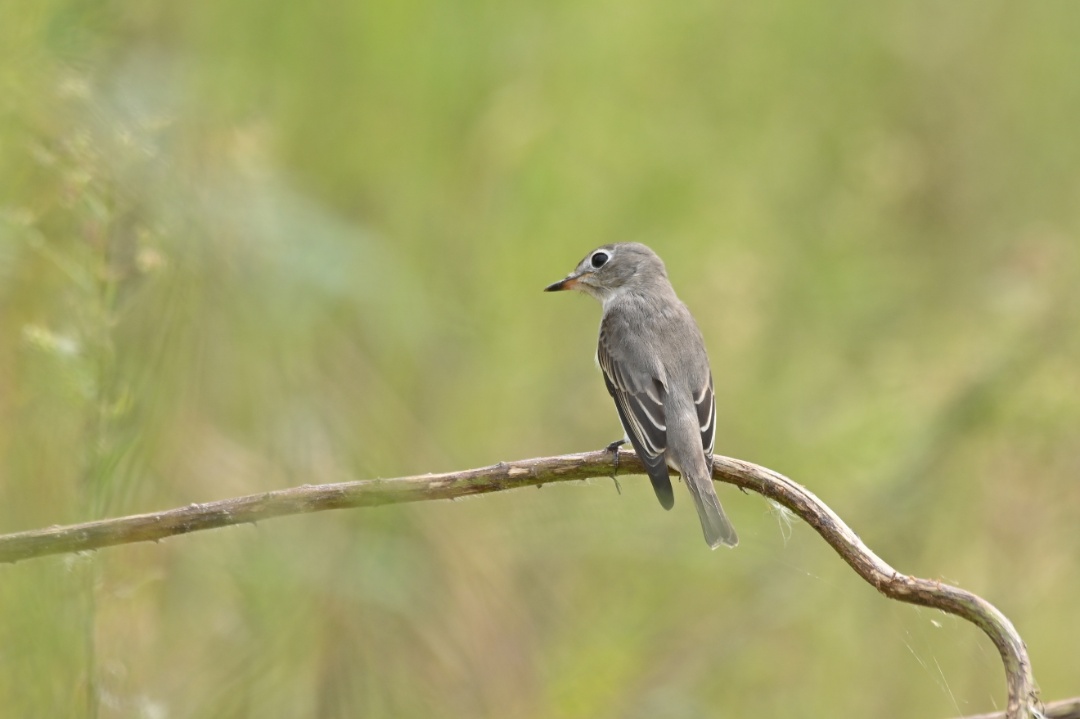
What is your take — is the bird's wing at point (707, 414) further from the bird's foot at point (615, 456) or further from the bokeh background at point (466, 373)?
the bokeh background at point (466, 373)

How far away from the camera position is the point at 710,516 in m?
4.16

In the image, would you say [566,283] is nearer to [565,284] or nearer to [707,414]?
[565,284]

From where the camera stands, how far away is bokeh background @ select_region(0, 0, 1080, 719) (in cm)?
342

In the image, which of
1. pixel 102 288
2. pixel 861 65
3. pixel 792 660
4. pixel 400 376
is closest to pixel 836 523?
pixel 102 288

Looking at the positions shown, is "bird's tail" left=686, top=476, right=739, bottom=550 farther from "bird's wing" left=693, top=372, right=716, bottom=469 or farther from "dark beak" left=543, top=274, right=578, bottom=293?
"dark beak" left=543, top=274, right=578, bottom=293

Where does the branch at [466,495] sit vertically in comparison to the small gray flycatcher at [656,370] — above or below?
below

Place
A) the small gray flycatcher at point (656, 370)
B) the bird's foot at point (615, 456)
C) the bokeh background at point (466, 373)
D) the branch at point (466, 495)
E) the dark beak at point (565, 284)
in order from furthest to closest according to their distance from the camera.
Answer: the dark beak at point (565, 284), the small gray flycatcher at point (656, 370), the bird's foot at point (615, 456), the bokeh background at point (466, 373), the branch at point (466, 495)

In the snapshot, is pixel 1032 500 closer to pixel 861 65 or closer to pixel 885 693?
pixel 885 693

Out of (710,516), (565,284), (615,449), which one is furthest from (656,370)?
(565,284)

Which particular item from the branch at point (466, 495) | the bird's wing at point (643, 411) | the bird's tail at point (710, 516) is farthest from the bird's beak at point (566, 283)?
the branch at point (466, 495)

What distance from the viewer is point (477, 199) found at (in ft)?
18.5

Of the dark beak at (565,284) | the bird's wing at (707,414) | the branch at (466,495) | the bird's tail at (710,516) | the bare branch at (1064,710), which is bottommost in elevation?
the bare branch at (1064,710)

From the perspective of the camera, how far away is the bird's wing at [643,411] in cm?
418

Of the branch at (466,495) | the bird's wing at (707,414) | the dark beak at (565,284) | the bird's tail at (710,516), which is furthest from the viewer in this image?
the dark beak at (565,284)
